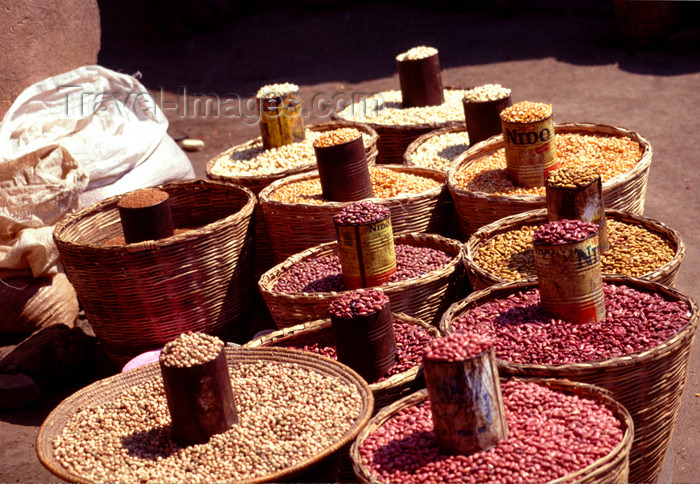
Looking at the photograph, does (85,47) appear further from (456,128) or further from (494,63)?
(494,63)

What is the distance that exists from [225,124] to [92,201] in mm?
3286

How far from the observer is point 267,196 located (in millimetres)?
3588

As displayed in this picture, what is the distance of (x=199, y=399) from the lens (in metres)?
2.06

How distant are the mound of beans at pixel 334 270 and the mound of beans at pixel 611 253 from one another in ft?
0.63

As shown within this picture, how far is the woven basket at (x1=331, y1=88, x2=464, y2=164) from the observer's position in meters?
4.41

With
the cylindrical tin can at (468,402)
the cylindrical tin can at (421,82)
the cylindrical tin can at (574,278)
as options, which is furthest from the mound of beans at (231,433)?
the cylindrical tin can at (421,82)

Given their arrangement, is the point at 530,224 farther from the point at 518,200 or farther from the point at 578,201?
the point at 578,201

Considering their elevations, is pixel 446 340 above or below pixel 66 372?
above

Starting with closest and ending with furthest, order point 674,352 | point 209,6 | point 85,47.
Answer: point 674,352
point 85,47
point 209,6

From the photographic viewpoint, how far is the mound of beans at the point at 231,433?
6.48 feet

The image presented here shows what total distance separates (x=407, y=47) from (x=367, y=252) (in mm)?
5889

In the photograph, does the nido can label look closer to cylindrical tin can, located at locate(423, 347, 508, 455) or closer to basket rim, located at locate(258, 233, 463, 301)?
basket rim, located at locate(258, 233, 463, 301)

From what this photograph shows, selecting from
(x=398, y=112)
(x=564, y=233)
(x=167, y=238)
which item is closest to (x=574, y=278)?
(x=564, y=233)

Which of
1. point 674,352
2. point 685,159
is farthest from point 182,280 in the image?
point 685,159
